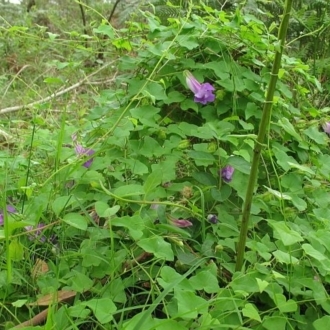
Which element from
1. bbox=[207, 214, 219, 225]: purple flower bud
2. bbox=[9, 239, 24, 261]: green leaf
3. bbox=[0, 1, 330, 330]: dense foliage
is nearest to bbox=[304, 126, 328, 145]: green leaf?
bbox=[0, 1, 330, 330]: dense foliage

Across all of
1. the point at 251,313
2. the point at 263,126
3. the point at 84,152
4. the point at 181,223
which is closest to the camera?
the point at 251,313

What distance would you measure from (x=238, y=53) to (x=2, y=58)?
118 inches

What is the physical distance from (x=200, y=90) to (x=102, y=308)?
1.88 feet

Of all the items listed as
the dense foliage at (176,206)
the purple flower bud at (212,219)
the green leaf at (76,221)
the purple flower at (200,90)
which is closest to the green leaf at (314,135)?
the dense foliage at (176,206)

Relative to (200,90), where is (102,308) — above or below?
below

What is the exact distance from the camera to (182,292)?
830mm

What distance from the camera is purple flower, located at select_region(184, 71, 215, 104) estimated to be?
47.4 inches

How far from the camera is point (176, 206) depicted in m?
1.00

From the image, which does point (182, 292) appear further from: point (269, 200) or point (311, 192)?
point (311, 192)

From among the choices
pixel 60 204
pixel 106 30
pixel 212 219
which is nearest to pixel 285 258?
pixel 212 219

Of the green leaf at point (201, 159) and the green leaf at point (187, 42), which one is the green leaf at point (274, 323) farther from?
the green leaf at point (187, 42)

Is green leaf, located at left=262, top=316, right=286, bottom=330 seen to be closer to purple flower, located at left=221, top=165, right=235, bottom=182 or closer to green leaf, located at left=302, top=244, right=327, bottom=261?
green leaf, located at left=302, top=244, right=327, bottom=261

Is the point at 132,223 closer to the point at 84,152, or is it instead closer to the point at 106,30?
the point at 84,152

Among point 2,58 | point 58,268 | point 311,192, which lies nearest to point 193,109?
point 311,192
